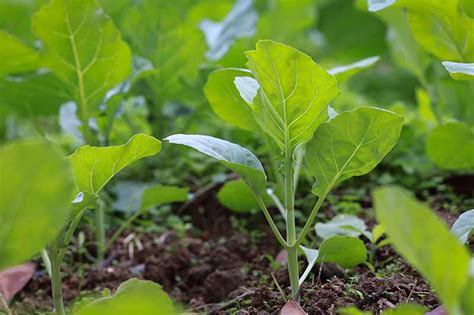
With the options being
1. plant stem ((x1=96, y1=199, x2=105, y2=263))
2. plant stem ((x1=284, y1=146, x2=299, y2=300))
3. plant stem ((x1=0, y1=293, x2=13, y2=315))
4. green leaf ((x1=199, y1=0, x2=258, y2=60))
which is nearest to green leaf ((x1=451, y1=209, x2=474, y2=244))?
plant stem ((x1=284, y1=146, x2=299, y2=300))

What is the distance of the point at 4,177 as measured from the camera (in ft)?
2.28

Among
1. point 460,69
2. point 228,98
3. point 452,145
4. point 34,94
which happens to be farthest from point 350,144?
point 34,94

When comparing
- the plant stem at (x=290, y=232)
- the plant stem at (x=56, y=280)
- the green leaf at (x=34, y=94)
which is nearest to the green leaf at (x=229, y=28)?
the green leaf at (x=34, y=94)

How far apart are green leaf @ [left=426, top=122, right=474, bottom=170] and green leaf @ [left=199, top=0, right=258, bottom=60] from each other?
64cm

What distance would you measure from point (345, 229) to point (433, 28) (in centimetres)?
42

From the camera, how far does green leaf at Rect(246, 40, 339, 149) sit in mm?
969

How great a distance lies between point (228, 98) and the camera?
1.25 metres

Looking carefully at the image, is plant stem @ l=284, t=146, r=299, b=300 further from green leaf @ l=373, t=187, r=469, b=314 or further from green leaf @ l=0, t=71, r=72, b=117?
green leaf @ l=0, t=71, r=72, b=117

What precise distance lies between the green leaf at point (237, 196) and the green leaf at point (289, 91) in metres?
0.41

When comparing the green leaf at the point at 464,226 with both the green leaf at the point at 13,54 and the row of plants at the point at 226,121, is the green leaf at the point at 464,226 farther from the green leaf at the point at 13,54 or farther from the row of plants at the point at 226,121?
the green leaf at the point at 13,54

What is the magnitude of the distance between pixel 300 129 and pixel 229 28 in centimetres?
104

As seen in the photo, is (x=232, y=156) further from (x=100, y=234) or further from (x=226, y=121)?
(x=100, y=234)

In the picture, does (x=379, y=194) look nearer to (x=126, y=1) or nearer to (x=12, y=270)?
(x=12, y=270)

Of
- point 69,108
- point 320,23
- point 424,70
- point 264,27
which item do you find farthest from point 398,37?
point 320,23
